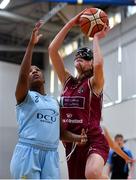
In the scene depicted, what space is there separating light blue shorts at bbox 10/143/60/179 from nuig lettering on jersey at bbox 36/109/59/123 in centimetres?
26

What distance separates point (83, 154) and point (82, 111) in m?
0.45

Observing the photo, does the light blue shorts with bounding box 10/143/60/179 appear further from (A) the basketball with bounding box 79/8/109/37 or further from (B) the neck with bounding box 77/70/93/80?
(A) the basketball with bounding box 79/8/109/37

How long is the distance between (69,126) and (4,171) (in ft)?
38.6

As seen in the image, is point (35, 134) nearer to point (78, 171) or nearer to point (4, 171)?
point (78, 171)

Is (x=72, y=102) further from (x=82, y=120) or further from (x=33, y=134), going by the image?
(x=33, y=134)

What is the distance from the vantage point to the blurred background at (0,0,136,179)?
47.7ft

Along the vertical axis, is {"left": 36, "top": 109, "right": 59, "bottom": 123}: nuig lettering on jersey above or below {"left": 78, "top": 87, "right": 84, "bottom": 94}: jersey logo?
below

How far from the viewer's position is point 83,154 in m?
4.79

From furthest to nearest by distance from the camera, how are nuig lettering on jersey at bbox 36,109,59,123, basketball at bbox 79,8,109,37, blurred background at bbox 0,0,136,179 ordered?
blurred background at bbox 0,0,136,179, basketball at bbox 79,8,109,37, nuig lettering on jersey at bbox 36,109,59,123

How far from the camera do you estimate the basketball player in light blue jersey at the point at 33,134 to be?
3.82 metres

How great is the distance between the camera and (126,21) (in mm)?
15148

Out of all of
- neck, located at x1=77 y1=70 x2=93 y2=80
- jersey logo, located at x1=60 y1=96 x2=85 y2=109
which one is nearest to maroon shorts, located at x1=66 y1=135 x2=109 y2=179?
jersey logo, located at x1=60 y1=96 x2=85 y2=109

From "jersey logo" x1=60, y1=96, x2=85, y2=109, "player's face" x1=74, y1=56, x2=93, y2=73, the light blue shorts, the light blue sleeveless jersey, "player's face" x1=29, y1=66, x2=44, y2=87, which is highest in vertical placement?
"player's face" x1=74, y1=56, x2=93, y2=73

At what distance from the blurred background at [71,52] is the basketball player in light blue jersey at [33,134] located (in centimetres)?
889
